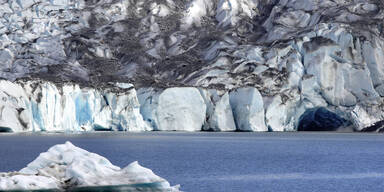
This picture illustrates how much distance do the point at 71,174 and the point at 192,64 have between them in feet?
297

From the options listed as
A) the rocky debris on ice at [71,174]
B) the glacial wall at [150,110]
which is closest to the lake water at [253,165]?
the rocky debris on ice at [71,174]

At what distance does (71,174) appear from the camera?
27.7 m

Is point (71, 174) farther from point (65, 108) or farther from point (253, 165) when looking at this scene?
point (65, 108)

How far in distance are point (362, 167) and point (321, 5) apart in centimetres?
8049

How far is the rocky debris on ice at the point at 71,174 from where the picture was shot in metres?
26.7

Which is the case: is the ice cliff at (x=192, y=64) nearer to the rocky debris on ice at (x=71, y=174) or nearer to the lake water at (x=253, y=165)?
the lake water at (x=253, y=165)

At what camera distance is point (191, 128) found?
91938 mm

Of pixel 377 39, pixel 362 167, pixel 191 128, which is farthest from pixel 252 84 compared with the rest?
pixel 362 167

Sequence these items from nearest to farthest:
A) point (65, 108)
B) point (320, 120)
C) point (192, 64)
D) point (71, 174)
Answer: point (71, 174) < point (65, 108) < point (320, 120) < point (192, 64)

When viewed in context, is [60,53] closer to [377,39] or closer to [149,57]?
[149,57]

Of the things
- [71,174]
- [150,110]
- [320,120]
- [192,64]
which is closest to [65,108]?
[150,110]

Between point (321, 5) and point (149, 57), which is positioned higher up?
point (321, 5)

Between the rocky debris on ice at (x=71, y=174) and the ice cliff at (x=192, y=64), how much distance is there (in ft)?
160

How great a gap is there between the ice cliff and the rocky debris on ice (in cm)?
4880
